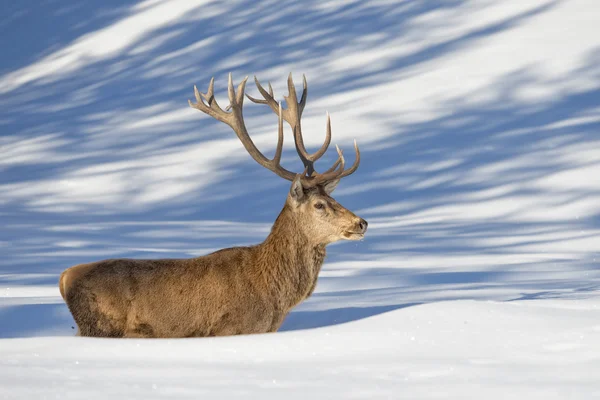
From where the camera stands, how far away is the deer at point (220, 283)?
25.2 feet

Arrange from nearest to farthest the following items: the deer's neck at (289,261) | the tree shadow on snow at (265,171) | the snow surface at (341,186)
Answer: the snow surface at (341,186)
the deer's neck at (289,261)
the tree shadow on snow at (265,171)

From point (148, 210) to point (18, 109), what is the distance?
33.1 ft

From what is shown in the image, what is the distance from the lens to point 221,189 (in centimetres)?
2314

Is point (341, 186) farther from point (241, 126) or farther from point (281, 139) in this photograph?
point (281, 139)

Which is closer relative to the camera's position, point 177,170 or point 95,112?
point 177,170

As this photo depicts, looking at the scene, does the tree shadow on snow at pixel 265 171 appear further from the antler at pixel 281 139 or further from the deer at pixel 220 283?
the antler at pixel 281 139

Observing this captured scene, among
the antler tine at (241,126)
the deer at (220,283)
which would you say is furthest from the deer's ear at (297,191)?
the antler tine at (241,126)

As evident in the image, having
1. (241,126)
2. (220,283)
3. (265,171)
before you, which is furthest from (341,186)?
(220,283)

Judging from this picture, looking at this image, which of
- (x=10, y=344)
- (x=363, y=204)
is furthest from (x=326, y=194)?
(x=363, y=204)

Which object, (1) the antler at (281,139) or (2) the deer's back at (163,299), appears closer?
(2) the deer's back at (163,299)

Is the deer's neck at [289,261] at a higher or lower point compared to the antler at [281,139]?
lower

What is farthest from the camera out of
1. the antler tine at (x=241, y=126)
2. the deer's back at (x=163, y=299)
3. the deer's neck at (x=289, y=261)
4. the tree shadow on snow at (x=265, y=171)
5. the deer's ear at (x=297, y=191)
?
the tree shadow on snow at (x=265, y=171)

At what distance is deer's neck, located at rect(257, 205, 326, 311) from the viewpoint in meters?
8.12

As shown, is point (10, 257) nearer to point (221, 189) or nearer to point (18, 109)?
point (221, 189)
